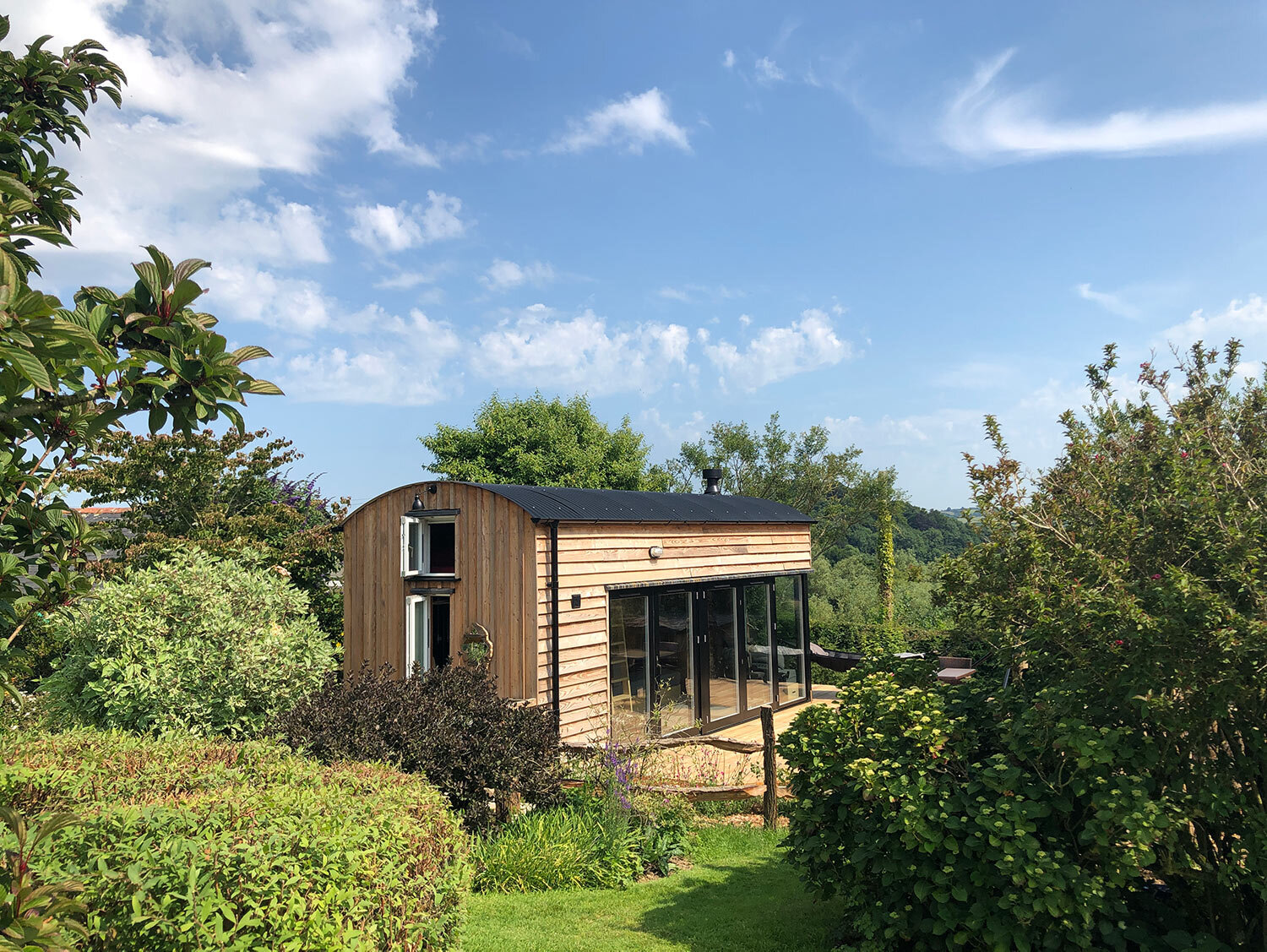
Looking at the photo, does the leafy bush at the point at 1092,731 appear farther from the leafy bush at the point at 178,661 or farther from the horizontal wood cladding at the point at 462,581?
the leafy bush at the point at 178,661

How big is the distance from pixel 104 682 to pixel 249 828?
6.90 metres

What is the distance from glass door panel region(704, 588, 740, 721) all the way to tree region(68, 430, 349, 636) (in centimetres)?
725

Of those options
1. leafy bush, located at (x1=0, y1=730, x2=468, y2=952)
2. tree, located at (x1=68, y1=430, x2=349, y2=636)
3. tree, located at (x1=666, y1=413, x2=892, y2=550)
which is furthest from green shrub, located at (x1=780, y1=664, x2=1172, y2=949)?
tree, located at (x1=666, y1=413, x2=892, y2=550)

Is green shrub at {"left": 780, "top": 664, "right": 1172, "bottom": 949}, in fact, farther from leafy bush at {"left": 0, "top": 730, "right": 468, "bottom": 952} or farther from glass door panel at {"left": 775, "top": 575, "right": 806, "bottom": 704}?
glass door panel at {"left": 775, "top": 575, "right": 806, "bottom": 704}

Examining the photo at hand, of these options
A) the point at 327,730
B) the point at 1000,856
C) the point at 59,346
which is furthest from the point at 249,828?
the point at 1000,856

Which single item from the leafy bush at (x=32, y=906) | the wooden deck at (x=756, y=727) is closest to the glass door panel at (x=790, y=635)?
the wooden deck at (x=756, y=727)

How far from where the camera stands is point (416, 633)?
459 inches

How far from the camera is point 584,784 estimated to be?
325 inches

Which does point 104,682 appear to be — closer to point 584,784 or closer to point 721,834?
point 584,784

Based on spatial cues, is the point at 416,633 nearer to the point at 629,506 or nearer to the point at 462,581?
the point at 462,581

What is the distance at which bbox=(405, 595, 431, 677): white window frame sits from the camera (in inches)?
456

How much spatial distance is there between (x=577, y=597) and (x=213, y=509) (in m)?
8.93

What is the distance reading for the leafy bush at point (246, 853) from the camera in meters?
3.50

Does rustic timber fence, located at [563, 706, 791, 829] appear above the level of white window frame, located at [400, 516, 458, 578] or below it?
below
